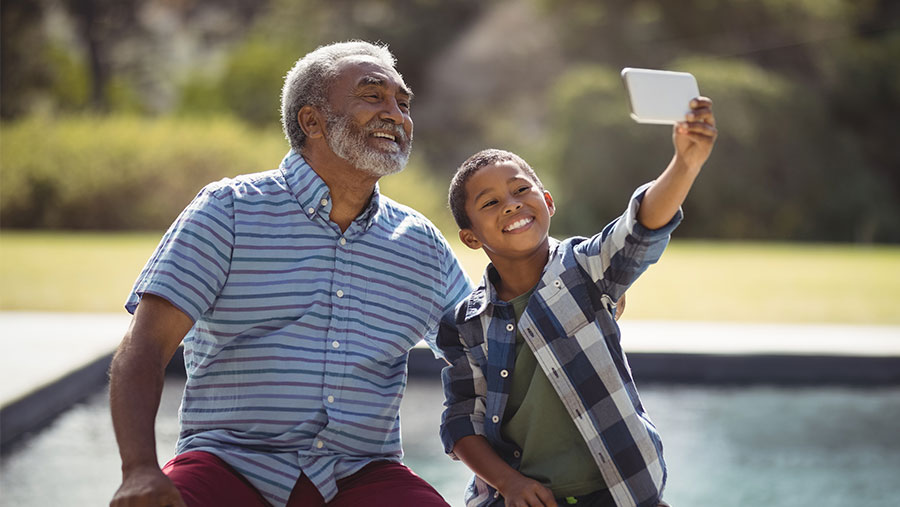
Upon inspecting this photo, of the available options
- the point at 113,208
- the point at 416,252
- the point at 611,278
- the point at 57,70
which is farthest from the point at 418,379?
the point at 57,70

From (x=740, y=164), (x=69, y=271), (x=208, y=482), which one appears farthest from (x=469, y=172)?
(x=740, y=164)

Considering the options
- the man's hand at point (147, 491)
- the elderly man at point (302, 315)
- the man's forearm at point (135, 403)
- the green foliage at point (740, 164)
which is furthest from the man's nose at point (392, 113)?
the green foliage at point (740, 164)

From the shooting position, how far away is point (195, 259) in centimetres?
197

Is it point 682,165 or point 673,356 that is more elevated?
point 673,356

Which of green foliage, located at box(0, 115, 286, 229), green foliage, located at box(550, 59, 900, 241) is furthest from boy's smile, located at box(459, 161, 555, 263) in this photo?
green foliage, located at box(550, 59, 900, 241)

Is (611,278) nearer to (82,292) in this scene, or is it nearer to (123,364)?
(123,364)

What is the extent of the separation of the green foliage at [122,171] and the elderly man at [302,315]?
1392 cm

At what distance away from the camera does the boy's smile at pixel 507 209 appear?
2100 millimetres

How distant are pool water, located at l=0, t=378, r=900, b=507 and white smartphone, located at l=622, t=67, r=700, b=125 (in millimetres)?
2275

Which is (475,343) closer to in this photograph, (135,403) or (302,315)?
(302,315)

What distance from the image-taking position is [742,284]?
9.00 meters

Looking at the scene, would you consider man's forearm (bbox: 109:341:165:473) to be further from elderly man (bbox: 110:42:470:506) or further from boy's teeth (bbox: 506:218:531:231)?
boy's teeth (bbox: 506:218:531:231)

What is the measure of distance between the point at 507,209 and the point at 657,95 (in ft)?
1.56

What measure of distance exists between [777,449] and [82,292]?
5492mm
